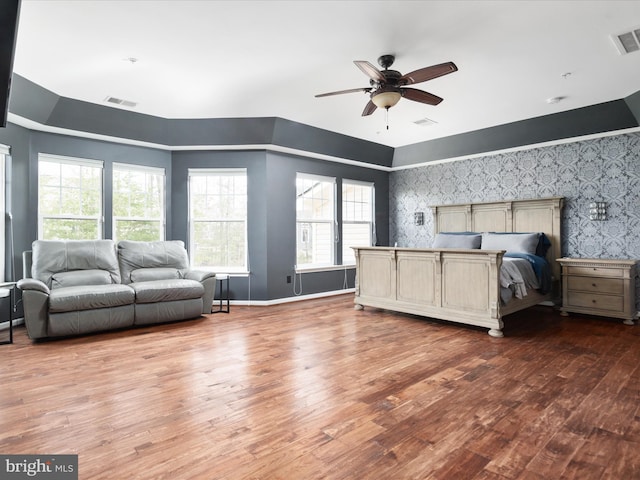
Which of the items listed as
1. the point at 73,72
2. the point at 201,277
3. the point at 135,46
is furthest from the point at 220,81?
the point at 201,277

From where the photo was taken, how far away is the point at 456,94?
4410 millimetres

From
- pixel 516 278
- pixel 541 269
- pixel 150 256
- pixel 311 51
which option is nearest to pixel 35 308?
pixel 150 256

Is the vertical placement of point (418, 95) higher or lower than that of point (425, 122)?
lower

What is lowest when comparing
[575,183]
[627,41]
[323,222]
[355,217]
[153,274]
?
[153,274]

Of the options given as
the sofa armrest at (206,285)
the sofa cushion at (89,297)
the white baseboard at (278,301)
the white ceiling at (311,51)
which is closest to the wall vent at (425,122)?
the white ceiling at (311,51)

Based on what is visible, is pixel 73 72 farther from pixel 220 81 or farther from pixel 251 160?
pixel 251 160

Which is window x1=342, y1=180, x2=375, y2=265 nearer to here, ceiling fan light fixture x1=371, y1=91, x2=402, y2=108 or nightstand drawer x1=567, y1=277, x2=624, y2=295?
ceiling fan light fixture x1=371, y1=91, x2=402, y2=108

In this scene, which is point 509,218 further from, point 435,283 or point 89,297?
point 89,297

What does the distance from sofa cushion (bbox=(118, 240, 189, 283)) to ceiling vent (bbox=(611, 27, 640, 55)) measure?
533cm

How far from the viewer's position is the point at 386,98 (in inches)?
135

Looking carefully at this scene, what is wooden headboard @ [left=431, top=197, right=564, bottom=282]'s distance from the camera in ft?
17.5

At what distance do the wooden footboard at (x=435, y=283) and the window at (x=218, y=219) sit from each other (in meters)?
1.95

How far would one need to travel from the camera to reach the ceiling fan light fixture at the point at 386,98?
11.2 feet

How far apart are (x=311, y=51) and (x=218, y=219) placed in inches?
125
